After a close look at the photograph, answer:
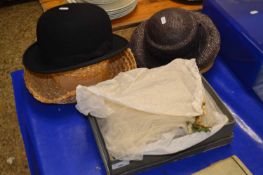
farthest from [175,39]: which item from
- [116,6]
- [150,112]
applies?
[116,6]

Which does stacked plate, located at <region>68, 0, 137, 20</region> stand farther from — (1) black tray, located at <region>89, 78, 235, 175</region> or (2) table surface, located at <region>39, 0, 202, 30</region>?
(1) black tray, located at <region>89, 78, 235, 175</region>

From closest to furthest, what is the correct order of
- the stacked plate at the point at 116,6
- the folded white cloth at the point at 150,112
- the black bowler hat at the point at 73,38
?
the folded white cloth at the point at 150,112, the black bowler hat at the point at 73,38, the stacked plate at the point at 116,6

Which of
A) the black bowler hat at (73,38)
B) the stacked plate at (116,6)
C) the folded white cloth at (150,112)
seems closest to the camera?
the folded white cloth at (150,112)

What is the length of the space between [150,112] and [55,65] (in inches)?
11.4

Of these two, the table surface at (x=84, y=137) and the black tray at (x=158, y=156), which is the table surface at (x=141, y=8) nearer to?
the table surface at (x=84, y=137)

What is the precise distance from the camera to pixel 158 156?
73 cm

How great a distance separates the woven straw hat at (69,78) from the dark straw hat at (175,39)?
6 cm

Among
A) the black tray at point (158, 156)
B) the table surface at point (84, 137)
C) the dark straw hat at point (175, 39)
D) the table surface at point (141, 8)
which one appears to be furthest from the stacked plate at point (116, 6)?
the black tray at point (158, 156)


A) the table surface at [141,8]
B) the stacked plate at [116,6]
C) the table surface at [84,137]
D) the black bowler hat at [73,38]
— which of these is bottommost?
the table surface at [84,137]

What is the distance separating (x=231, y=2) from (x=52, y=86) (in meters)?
0.60

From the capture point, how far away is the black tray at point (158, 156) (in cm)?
71

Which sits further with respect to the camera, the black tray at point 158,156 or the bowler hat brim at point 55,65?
the bowler hat brim at point 55,65

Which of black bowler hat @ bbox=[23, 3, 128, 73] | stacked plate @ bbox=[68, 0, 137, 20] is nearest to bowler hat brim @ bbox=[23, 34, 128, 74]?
black bowler hat @ bbox=[23, 3, 128, 73]

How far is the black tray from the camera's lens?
71 cm
